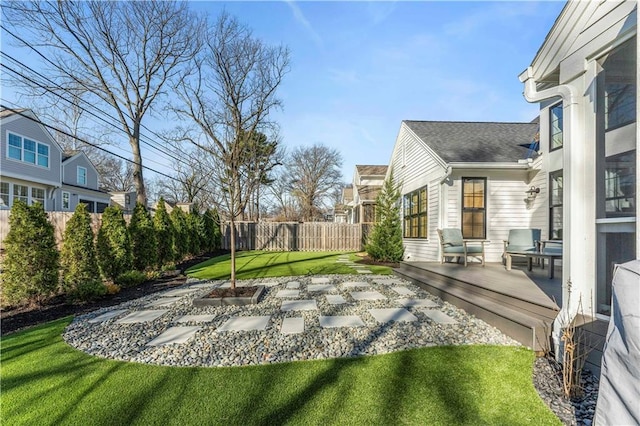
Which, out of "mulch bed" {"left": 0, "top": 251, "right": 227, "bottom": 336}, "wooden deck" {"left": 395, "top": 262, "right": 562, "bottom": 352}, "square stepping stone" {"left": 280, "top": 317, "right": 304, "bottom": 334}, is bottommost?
"mulch bed" {"left": 0, "top": 251, "right": 227, "bottom": 336}

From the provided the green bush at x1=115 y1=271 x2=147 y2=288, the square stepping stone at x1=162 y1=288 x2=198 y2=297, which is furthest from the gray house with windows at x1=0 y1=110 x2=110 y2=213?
the square stepping stone at x1=162 y1=288 x2=198 y2=297

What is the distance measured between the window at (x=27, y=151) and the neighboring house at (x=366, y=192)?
16213 mm

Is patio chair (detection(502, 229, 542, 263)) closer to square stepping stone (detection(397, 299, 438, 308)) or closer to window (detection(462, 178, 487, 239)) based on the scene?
window (detection(462, 178, 487, 239))

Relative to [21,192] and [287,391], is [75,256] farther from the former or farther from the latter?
[21,192]

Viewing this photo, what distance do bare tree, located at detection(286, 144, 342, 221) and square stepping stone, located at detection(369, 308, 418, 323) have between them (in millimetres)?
23955

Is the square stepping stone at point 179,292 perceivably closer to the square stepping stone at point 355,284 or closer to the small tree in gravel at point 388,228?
the square stepping stone at point 355,284

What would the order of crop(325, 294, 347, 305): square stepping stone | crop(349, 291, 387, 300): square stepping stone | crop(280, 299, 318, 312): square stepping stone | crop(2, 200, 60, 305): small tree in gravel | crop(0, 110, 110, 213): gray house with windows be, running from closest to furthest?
crop(280, 299, 318, 312): square stepping stone → crop(2, 200, 60, 305): small tree in gravel → crop(325, 294, 347, 305): square stepping stone → crop(349, 291, 387, 300): square stepping stone → crop(0, 110, 110, 213): gray house with windows

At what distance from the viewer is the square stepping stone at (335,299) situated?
16.2 feet

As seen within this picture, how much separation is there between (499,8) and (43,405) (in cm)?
895

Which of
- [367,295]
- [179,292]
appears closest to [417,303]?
[367,295]

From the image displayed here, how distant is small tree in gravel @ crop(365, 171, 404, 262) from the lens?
9.98m

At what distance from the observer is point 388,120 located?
47.5ft

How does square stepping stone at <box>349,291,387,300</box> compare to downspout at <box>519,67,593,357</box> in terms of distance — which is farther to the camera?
square stepping stone at <box>349,291,387,300</box>

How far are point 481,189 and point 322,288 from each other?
15.8 ft
